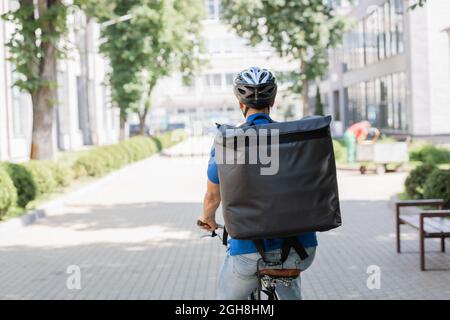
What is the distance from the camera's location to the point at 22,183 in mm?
15766

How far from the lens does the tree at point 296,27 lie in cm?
3197

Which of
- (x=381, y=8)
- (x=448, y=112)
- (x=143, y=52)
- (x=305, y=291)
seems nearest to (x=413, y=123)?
(x=448, y=112)

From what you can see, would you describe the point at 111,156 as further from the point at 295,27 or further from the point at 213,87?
the point at 213,87

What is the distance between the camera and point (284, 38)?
33.3 metres

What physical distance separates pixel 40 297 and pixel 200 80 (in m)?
93.9

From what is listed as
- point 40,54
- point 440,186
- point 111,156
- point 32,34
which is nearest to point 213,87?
point 111,156

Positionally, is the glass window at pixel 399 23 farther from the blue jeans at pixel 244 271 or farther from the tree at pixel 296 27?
the blue jeans at pixel 244 271

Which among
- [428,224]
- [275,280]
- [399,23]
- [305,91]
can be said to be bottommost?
[428,224]

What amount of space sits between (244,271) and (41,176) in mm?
13811

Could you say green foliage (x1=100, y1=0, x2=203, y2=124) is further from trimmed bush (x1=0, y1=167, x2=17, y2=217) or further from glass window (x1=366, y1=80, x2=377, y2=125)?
trimmed bush (x1=0, y1=167, x2=17, y2=217)

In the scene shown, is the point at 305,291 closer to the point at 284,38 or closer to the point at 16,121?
the point at 284,38

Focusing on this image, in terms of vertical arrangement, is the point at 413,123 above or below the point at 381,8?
below

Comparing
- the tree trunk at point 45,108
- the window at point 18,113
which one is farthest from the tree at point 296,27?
the tree trunk at point 45,108

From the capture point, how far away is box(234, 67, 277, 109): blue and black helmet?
13.8ft
